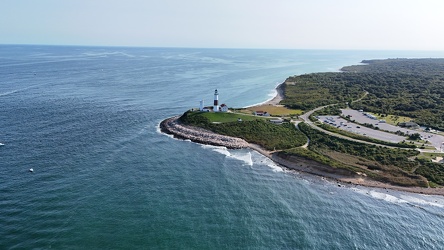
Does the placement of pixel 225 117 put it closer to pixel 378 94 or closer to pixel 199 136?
pixel 199 136

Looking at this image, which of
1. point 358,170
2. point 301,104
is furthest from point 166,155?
A: point 301,104

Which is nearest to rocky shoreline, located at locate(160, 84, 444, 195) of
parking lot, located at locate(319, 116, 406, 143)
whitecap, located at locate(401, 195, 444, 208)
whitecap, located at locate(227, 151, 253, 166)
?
whitecap, located at locate(401, 195, 444, 208)

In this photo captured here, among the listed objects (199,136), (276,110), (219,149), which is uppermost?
(276,110)

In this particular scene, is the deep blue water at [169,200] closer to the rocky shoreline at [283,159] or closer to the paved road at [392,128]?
the rocky shoreline at [283,159]

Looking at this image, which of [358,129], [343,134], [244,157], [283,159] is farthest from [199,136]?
[358,129]

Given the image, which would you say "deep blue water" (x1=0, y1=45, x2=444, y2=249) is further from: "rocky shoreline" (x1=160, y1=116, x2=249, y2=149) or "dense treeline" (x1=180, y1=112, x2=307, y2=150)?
"dense treeline" (x1=180, y1=112, x2=307, y2=150)

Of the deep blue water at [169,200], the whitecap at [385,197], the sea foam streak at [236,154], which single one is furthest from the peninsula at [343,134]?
the deep blue water at [169,200]
